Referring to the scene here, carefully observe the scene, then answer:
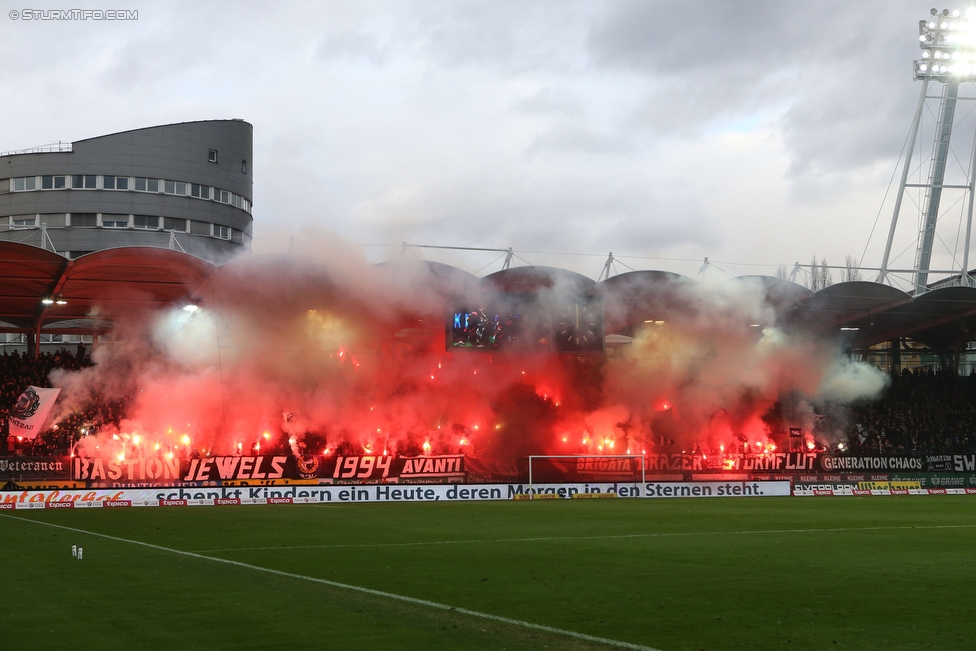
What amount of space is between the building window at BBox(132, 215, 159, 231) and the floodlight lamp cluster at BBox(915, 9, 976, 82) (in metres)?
53.4

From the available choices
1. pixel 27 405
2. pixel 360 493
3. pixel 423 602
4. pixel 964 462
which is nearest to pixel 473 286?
pixel 360 493

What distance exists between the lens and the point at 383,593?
11.4 metres

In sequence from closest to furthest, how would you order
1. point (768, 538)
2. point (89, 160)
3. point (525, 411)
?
point (768, 538) → point (525, 411) → point (89, 160)

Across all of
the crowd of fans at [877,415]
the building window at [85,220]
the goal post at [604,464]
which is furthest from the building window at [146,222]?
the goal post at [604,464]

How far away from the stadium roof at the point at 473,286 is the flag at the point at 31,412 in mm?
5193

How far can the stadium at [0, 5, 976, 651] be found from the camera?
10.5 m

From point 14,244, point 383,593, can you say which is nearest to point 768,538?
point 383,593

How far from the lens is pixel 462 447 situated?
4888 cm

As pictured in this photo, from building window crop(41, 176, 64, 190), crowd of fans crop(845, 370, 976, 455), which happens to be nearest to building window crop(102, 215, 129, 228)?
building window crop(41, 176, 64, 190)

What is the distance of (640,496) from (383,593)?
29601mm

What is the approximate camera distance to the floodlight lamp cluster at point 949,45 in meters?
47.9

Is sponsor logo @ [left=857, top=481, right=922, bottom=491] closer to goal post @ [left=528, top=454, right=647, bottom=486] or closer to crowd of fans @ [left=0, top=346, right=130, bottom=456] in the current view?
goal post @ [left=528, top=454, right=647, bottom=486]

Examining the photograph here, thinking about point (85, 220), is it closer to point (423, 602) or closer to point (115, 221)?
point (115, 221)

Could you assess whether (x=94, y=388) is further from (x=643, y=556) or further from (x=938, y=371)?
(x=938, y=371)
